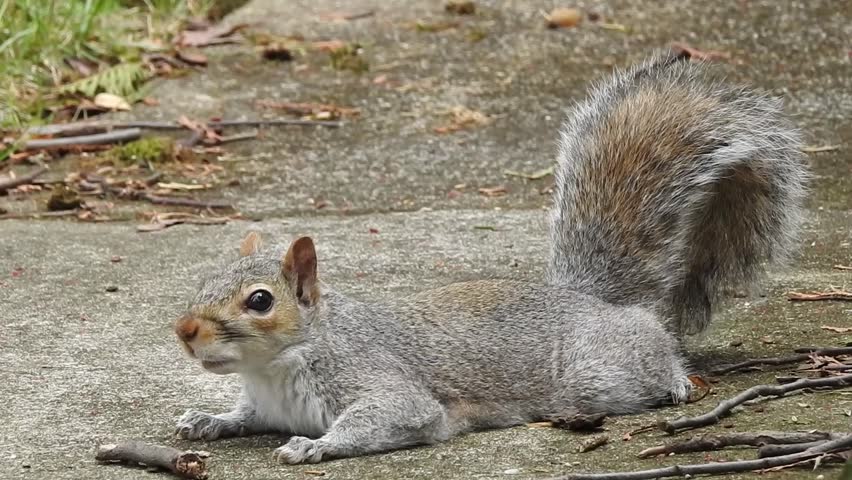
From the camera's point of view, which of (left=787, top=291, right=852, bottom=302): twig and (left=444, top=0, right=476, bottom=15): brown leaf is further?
(left=444, top=0, right=476, bottom=15): brown leaf

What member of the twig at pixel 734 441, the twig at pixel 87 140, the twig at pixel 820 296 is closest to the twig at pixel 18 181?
the twig at pixel 87 140

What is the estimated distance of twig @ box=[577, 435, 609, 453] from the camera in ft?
10.4

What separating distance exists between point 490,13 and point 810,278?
3.57 m

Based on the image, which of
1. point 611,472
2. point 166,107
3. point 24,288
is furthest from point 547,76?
point 611,472

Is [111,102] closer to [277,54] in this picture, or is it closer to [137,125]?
[137,125]

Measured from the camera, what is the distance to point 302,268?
336 cm

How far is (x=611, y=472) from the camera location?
9.60ft

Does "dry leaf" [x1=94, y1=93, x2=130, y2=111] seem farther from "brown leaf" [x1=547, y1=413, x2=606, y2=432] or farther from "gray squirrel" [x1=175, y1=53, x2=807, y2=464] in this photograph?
"brown leaf" [x1=547, y1=413, x2=606, y2=432]

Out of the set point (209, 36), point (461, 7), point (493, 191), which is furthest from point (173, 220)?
point (461, 7)

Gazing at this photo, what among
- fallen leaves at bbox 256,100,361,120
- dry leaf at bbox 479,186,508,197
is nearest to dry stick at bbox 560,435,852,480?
dry leaf at bbox 479,186,508,197

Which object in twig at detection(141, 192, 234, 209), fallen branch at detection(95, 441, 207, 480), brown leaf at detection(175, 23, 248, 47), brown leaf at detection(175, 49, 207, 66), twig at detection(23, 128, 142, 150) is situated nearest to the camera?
fallen branch at detection(95, 441, 207, 480)

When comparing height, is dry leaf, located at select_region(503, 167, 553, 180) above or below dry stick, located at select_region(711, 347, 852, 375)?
below

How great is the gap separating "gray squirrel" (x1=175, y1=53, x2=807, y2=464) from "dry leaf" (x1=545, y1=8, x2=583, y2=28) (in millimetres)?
3253

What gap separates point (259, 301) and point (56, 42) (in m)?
4.33
